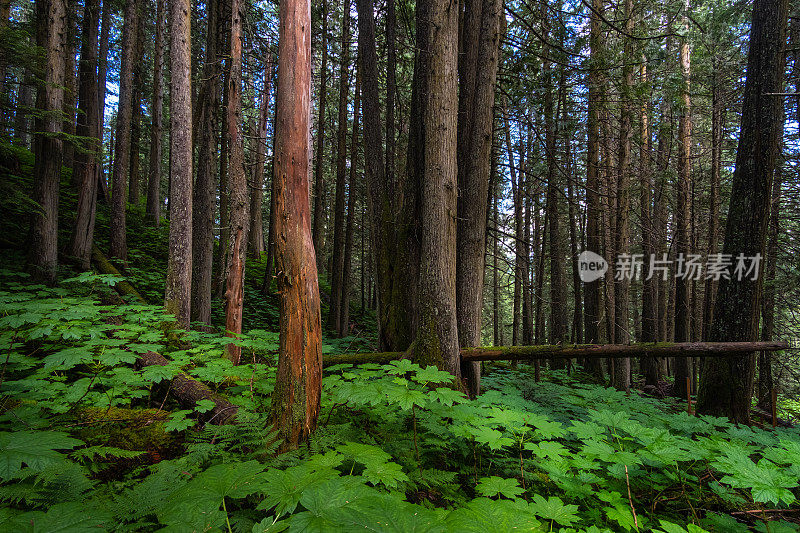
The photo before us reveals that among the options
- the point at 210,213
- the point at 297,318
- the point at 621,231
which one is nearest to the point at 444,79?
the point at 297,318

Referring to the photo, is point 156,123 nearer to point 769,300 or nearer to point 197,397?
point 197,397

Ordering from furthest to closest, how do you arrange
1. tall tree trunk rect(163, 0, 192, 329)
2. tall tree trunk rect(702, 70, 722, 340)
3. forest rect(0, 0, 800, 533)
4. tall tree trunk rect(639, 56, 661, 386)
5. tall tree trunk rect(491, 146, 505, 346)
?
tall tree trunk rect(702, 70, 722, 340), tall tree trunk rect(639, 56, 661, 386), tall tree trunk rect(491, 146, 505, 346), tall tree trunk rect(163, 0, 192, 329), forest rect(0, 0, 800, 533)

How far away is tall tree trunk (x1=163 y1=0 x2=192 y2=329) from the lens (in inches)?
239

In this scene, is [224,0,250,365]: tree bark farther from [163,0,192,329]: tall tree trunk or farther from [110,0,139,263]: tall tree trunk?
[110,0,139,263]: tall tree trunk

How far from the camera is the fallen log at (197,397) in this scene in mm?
3293

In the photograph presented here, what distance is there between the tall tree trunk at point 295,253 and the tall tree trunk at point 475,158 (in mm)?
2684

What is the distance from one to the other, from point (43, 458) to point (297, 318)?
1.48 m

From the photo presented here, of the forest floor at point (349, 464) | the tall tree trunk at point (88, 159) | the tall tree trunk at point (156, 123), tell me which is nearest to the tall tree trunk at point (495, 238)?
the forest floor at point (349, 464)

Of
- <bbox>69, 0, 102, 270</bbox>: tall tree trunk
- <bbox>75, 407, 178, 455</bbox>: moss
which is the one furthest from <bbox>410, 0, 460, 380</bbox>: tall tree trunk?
<bbox>69, 0, 102, 270</bbox>: tall tree trunk

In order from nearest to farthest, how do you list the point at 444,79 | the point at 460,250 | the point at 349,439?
1. the point at 349,439
2. the point at 444,79
3. the point at 460,250

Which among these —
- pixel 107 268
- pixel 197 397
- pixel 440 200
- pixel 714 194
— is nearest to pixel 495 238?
pixel 440 200

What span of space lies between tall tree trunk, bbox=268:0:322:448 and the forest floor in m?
0.23

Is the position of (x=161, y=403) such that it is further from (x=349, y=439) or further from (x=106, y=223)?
(x=106, y=223)

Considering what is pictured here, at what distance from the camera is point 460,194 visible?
5270mm
